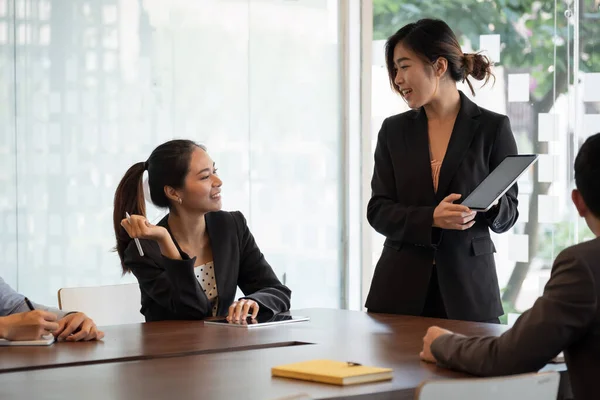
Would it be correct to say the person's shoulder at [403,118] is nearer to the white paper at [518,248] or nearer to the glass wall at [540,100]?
the glass wall at [540,100]

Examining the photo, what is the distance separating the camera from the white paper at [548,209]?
16.4 feet

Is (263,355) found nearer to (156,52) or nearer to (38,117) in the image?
(38,117)

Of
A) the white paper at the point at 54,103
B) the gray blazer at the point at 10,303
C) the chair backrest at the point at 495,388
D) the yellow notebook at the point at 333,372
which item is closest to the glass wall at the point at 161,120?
the white paper at the point at 54,103

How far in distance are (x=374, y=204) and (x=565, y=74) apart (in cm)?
208

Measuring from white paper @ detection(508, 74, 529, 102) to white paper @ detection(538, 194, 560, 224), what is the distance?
0.53 m

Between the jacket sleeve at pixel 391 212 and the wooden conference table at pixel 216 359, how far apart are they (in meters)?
0.26

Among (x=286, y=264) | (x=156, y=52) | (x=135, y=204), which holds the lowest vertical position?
(x=286, y=264)

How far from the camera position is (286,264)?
5.53 meters

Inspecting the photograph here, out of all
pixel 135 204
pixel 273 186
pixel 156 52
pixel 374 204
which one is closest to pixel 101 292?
pixel 135 204

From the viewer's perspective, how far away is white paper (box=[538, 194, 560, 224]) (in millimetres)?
5012

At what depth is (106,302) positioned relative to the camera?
11.3ft

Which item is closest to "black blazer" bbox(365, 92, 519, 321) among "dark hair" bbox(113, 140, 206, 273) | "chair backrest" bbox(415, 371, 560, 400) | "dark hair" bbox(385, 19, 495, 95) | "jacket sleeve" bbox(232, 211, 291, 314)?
"dark hair" bbox(385, 19, 495, 95)

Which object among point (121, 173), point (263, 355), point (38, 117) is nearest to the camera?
point (263, 355)

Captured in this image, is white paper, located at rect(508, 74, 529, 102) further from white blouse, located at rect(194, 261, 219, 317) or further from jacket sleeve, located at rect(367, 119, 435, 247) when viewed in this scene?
white blouse, located at rect(194, 261, 219, 317)
